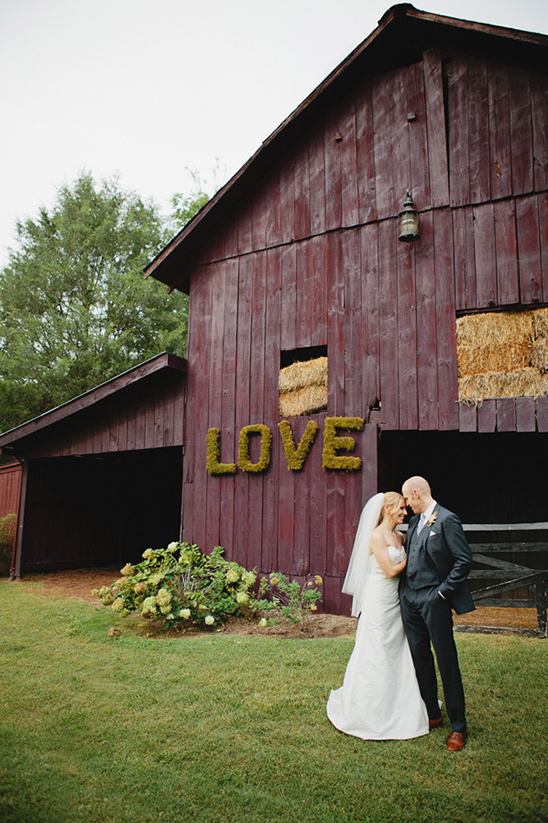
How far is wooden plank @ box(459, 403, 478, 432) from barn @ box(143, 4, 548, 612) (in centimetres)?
3

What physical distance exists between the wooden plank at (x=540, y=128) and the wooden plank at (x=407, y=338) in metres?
1.77

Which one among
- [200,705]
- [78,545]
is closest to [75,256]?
[78,545]

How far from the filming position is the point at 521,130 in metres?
7.33

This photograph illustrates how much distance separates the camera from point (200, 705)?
4520mm

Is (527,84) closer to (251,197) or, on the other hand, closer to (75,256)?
(251,197)

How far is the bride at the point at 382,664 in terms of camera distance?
3.87 meters

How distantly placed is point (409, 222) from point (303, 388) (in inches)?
108

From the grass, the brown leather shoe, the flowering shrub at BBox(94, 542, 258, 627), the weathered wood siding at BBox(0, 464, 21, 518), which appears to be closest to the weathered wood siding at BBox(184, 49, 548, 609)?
the flowering shrub at BBox(94, 542, 258, 627)

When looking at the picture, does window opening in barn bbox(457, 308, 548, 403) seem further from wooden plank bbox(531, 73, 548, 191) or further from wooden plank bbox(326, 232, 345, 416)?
wooden plank bbox(531, 73, 548, 191)

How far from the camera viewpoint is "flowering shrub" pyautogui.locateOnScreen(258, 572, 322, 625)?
24.0 feet

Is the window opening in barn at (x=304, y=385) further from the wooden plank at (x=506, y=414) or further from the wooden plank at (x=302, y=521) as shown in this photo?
the wooden plank at (x=506, y=414)

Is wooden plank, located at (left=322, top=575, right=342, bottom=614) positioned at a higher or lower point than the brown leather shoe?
higher

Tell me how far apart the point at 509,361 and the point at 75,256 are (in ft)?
87.2

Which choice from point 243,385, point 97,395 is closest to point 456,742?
point 243,385
